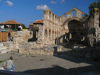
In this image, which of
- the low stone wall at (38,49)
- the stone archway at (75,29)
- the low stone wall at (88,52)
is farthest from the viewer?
the stone archway at (75,29)

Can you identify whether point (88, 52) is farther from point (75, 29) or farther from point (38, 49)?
point (75, 29)

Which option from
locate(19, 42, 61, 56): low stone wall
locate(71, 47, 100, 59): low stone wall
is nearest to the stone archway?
locate(19, 42, 61, 56): low stone wall

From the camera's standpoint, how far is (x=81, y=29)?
27.8 m

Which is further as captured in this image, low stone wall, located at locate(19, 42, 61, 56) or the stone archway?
the stone archway

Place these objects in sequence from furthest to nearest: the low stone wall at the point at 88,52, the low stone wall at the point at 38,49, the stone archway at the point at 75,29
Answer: the stone archway at the point at 75,29
the low stone wall at the point at 38,49
the low stone wall at the point at 88,52

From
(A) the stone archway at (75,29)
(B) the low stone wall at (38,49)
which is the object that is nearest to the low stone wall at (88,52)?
(B) the low stone wall at (38,49)

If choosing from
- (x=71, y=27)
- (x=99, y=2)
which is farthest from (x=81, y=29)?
(x=99, y=2)

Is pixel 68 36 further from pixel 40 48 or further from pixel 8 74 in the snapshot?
pixel 8 74

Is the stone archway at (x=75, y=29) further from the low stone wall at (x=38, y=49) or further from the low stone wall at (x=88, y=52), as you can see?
the low stone wall at (x=88, y=52)

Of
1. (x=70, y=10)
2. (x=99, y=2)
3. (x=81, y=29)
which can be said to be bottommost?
(x=81, y=29)

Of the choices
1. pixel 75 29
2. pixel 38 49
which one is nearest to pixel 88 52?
pixel 38 49

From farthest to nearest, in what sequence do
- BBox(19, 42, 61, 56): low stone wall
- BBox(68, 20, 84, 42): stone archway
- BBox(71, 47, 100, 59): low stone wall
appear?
BBox(68, 20, 84, 42): stone archway, BBox(19, 42, 61, 56): low stone wall, BBox(71, 47, 100, 59): low stone wall

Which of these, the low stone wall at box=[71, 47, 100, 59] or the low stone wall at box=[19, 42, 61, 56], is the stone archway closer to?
the low stone wall at box=[19, 42, 61, 56]

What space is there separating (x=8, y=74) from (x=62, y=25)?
25621 mm
